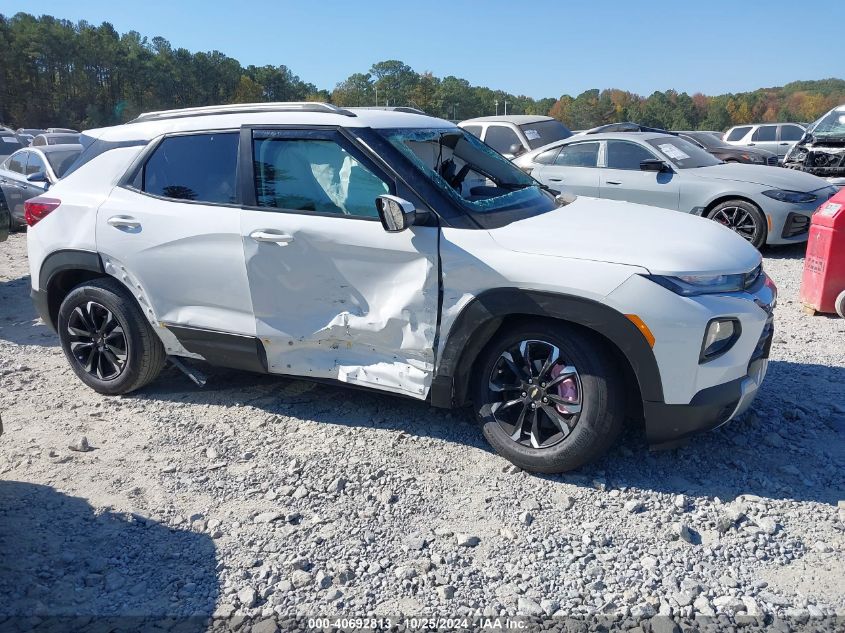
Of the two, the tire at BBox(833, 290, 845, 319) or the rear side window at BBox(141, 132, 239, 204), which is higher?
the rear side window at BBox(141, 132, 239, 204)

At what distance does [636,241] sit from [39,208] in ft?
13.1

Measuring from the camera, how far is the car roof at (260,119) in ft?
13.5

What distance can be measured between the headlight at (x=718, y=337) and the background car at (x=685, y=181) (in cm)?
498

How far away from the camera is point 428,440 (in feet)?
13.4

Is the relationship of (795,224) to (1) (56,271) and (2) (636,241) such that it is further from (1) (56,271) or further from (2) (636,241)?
(1) (56,271)

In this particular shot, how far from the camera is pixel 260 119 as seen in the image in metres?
4.25

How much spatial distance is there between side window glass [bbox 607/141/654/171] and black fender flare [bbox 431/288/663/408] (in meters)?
6.89

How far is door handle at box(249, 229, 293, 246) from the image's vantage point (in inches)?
156

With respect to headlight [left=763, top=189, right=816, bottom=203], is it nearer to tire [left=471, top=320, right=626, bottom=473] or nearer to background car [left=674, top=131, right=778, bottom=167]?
background car [left=674, top=131, right=778, bottom=167]

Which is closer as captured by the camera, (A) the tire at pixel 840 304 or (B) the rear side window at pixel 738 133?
(A) the tire at pixel 840 304

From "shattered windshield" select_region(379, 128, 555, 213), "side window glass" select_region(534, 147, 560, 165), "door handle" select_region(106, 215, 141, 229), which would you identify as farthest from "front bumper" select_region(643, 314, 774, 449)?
"side window glass" select_region(534, 147, 560, 165)

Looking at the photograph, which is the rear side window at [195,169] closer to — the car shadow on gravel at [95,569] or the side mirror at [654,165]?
the car shadow on gravel at [95,569]

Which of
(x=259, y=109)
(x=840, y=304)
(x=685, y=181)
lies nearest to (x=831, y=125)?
(x=685, y=181)

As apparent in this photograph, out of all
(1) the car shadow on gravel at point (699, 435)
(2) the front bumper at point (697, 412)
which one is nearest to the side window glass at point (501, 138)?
(1) the car shadow on gravel at point (699, 435)
